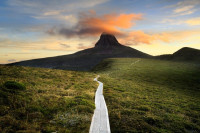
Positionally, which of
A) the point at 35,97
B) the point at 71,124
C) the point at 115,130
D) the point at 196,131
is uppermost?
the point at 35,97

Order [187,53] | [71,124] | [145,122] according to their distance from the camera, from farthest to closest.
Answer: [187,53], [145,122], [71,124]

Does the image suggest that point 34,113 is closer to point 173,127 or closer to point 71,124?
point 71,124

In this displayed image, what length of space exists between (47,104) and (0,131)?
15.4ft

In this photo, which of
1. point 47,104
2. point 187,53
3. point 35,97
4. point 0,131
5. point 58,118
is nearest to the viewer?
point 0,131

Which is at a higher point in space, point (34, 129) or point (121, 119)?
point (34, 129)

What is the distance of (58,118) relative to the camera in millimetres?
9836

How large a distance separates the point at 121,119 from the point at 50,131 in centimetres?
569

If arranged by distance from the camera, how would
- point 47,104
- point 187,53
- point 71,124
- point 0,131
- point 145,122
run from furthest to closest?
point 187,53 < point 47,104 < point 145,122 < point 71,124 < point 0,131

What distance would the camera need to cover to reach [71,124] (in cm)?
905

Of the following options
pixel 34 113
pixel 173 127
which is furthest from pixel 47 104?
pixel 173 127

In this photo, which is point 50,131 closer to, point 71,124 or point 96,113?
point 71,124

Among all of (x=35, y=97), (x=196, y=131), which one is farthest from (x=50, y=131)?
(x=196, y=131)

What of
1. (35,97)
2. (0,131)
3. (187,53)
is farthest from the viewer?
(187,53)

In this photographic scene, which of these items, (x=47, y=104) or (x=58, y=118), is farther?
(x=47, y=104)
